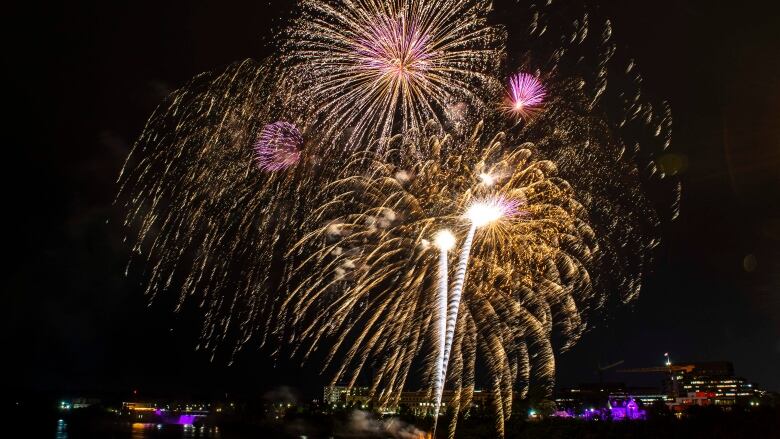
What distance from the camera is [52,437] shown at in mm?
43688

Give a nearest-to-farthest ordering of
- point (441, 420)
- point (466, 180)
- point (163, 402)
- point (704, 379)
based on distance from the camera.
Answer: point (466, 180) < point (441, 420) < point (704, 379) < point (163, 402)

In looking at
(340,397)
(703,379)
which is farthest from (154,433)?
(703,379)

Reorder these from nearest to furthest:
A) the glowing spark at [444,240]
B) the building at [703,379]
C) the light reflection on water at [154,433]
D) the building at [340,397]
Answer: the glowing spark at [444,240]
the light reflection on water at [154,433]
the building at [340,397]
the building at [703,379]

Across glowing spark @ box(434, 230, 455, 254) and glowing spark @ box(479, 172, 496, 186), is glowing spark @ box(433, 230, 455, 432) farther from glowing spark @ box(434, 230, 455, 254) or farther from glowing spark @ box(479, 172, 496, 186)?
glowing spark @ box(479, 172, 496, 186)

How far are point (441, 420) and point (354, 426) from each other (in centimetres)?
1102

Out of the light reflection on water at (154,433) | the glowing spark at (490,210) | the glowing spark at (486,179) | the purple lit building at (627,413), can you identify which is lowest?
the light reflection on water at (154,433)

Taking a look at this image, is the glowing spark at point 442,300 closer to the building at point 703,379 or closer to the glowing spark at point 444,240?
the glowing spark at point 444,240

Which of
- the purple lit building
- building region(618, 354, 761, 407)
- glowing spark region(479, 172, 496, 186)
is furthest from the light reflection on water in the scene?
building region(618, 354, 761, 407)

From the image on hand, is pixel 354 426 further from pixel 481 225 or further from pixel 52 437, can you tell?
pixel 481 225

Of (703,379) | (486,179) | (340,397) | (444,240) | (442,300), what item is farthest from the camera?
(703,379)

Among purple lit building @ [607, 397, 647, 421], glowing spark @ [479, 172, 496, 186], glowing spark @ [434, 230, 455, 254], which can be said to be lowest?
purple lit building @ [607, 397, 647, 421]

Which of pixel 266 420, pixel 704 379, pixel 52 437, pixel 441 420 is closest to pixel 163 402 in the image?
pixel 266 420

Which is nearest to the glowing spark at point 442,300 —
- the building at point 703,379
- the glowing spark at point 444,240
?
the glowing spark at point 444,240

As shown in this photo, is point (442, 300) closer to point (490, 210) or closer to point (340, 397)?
point (490, 210)
